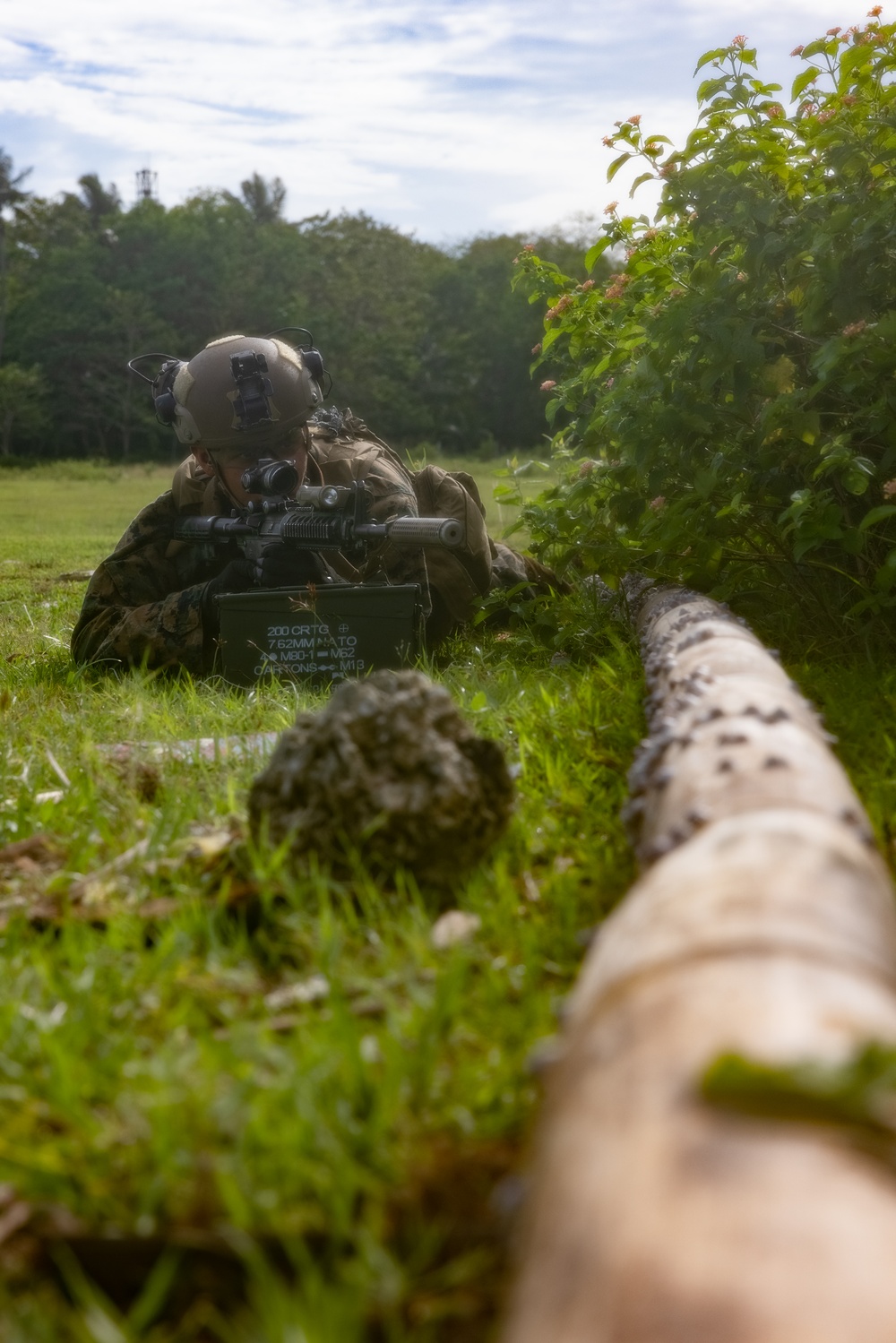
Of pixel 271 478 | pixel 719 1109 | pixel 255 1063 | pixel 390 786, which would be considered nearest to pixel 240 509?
pixel 271 478

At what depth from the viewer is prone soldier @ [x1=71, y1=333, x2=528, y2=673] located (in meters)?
5.23

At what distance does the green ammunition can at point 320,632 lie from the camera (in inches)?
190

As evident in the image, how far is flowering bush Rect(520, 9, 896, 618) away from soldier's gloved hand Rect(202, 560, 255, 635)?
148cm

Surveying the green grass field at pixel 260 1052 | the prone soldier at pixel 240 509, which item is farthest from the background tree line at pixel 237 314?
the green grass field at pixel 260 1052

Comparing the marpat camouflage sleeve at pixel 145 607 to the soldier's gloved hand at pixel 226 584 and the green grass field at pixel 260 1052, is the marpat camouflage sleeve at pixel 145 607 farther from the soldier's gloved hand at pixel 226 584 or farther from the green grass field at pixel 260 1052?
the green grass field at pixel 260 1052

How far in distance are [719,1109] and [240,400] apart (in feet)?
14.8

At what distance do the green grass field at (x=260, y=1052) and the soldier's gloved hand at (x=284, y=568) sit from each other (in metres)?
1.94

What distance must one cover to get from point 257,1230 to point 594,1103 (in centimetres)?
40

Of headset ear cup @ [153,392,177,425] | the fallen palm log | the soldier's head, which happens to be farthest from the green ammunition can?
the fallen palm log

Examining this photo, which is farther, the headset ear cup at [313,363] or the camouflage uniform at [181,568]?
Answer: the headset ear cup at [313,363]

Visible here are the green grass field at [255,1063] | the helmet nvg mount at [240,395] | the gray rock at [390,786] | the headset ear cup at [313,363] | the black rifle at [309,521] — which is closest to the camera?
the green grass field at [255,1063]

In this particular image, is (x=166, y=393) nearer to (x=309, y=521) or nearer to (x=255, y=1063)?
(x=309, y=521)

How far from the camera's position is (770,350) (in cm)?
423

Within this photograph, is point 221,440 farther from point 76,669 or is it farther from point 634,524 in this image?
point 634,524
